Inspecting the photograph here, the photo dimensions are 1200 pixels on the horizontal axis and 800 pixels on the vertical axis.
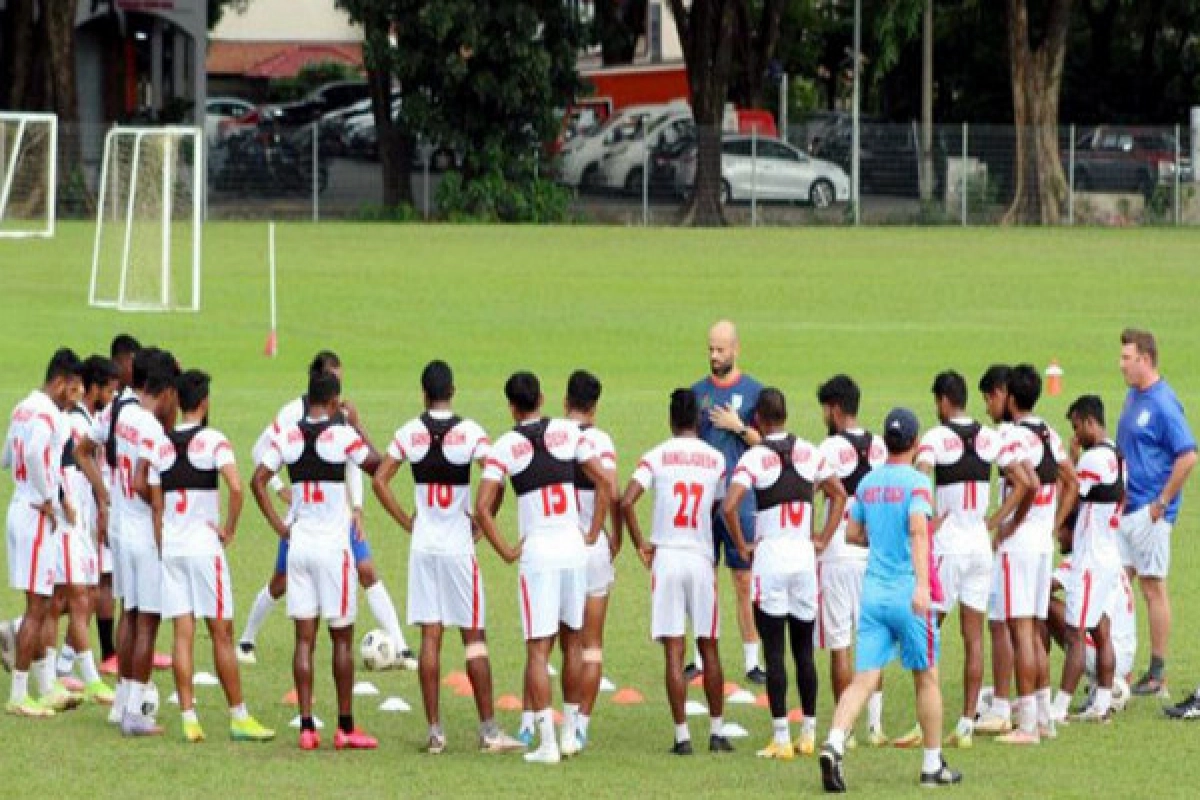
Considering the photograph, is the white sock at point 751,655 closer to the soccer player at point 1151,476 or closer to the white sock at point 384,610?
the white sock at point 384,610

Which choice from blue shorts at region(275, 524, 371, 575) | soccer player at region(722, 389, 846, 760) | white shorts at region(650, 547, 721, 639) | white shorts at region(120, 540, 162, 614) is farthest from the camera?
blue shorts at region(275, 524, 371, 575)

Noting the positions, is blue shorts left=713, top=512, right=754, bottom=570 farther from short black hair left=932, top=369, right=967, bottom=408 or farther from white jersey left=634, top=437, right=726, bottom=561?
short black hair left=932, top=369, right=967, bottom=408

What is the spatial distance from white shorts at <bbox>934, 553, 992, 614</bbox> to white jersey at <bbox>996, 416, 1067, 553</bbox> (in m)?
0.27

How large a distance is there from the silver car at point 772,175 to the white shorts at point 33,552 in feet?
134

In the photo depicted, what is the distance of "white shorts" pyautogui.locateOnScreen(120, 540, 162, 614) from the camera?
13.2 meters

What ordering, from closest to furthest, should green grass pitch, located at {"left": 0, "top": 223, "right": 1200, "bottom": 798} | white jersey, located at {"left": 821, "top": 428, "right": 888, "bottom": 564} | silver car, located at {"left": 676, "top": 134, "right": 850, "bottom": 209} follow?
green grass pitch, located at {"left": 0, "top": 223, "right": 1200, "bottom": 798}
white jersey, located at {"left": 821, "top": 428, "right": 888, "bottom": 564}
silver car, located at {"left": 676, "top": 134, "right": 850, "bottom": 209}

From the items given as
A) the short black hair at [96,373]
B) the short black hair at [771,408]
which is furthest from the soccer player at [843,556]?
the short black hair at [96,373]

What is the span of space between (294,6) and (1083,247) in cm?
4715

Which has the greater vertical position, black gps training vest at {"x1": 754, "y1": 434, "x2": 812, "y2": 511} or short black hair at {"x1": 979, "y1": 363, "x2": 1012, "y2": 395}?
short black hair at {"x1": 979, "y1": 363, "x2": 1012, "y2": 395}

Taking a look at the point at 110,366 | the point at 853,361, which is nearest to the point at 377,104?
the point at 853,361

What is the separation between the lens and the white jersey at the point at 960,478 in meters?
13.1

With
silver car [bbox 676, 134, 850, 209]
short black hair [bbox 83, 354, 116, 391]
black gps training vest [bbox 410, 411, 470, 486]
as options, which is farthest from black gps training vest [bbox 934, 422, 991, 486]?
silver car [bbox 676, 134, 850, 209]

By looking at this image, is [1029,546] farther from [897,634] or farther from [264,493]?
[264,493]

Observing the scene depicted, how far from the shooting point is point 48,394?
13.9 metres
